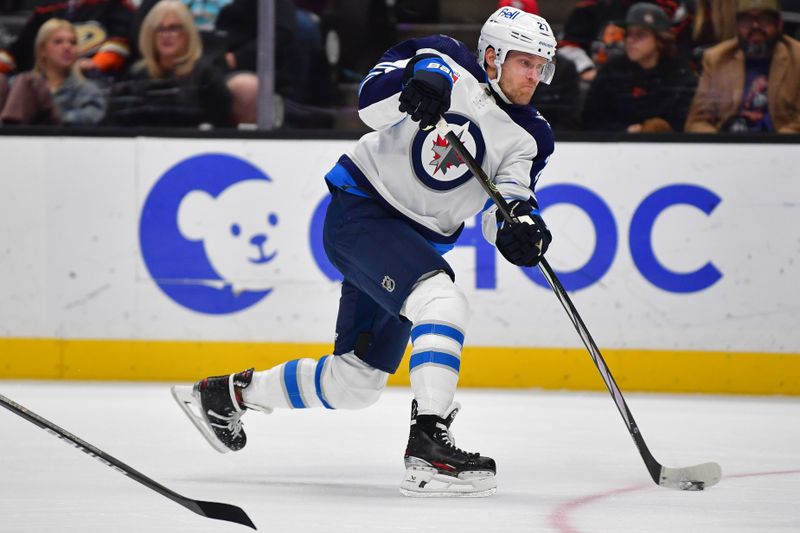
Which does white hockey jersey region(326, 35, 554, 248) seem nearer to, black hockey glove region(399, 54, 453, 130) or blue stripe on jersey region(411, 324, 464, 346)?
black hockey glove region(399, 54, 453, 130)

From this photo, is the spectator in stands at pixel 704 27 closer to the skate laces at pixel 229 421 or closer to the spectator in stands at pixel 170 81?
the spectator in stands at pixel 170 81

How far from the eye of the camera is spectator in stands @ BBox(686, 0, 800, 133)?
4793 millimetres

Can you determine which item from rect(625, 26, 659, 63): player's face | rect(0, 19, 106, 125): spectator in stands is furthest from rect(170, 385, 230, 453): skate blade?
rect(625, 26, 659, 63): player's face

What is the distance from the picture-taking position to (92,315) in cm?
491

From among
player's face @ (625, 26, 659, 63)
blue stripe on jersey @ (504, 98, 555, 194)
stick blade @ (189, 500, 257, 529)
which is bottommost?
stick blade @ (189, 500, 257, 529)

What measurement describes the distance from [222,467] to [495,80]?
1135 mm

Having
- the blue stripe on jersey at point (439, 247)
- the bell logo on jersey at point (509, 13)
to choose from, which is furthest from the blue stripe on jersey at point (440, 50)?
the blue stripe on jersey at point (439, 247)

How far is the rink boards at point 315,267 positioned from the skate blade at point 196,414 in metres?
1.58

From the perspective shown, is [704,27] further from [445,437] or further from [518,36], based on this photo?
[445,437]

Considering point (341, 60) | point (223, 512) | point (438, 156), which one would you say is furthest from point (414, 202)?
point (341, 60)

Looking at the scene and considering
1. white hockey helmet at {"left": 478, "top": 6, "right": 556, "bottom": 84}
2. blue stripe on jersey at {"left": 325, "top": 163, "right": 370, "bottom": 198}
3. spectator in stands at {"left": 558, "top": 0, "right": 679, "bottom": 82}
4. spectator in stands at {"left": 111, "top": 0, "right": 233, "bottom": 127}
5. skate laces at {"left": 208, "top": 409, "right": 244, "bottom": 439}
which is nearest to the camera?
white hockey helmet at {"left": 478, "top": 6, "right": 556, "bottom": 84}

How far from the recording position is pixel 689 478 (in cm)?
290

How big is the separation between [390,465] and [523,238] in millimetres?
740

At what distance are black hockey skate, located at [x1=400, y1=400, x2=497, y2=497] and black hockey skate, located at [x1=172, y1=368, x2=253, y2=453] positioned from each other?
1.88 feet
